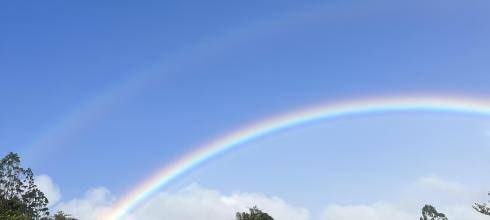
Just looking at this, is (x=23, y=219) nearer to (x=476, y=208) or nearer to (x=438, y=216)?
(x=476, y=208)

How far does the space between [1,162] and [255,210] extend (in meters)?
51.9

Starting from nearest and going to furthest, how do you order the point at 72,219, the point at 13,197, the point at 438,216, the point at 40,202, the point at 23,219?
1. the point at 23,219
2. the point at 72,219
3. the point at 13,197
4. the point at 40,202
5. the point at 438,216

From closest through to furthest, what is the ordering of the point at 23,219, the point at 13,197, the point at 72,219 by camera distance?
the point at 23,219, the point at 72,219, the point at 13,197

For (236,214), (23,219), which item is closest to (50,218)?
(23,219)

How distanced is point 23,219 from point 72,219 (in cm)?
2151

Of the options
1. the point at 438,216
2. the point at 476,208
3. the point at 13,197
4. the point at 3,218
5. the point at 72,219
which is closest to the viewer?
the point at 476,208

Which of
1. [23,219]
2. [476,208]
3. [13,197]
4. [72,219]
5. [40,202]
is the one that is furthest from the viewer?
[40,202]

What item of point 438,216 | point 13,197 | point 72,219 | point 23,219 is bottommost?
point 23,219

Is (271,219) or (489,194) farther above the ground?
(271,219)

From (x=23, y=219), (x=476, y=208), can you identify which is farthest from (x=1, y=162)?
(x=476, y=208)

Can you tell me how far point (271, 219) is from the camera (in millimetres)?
100062

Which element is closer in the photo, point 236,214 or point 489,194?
point 489,194

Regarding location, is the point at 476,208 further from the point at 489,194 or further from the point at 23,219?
the point at 23,219

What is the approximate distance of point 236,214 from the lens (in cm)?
10019
